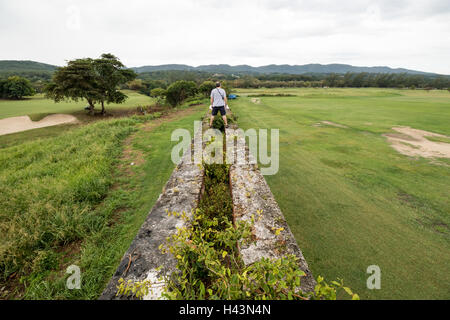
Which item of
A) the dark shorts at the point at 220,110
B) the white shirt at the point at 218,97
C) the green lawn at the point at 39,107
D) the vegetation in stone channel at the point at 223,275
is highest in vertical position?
the green lawn at the point at 39,107

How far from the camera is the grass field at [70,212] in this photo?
9.30ft

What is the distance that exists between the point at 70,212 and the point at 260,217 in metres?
4.02

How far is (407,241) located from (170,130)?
1096 cm

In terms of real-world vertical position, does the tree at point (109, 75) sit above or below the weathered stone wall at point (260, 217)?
above

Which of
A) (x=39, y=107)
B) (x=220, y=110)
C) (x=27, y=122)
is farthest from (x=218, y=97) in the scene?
(x=39, y=107)

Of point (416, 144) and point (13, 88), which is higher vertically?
point (13, 88)

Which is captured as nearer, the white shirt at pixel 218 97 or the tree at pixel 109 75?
the white shirt at pixel 218 97

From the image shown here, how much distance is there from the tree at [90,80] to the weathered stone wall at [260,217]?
85.1 feet

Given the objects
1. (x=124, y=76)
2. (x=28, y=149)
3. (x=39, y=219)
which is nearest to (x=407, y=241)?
(x=39, y=219)

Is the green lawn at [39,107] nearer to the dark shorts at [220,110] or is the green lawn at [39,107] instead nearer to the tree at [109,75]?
the tree at [109,75]

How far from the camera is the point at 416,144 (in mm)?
8164

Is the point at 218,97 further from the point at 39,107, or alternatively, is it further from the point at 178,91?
the point at 39,107

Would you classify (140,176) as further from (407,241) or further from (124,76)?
(124,76)

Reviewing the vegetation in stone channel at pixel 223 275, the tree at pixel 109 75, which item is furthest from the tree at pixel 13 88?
the vegetation in stone channel at pixel 223 275
